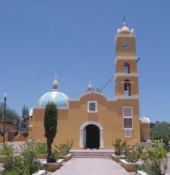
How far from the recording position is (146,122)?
106 ft

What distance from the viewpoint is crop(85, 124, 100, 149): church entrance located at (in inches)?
1210

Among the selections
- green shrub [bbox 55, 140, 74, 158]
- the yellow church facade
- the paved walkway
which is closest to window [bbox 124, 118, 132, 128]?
the yellow church facade

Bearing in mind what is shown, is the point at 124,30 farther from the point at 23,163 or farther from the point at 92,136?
the point at 23,163

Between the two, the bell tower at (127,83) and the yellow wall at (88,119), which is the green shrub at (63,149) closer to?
the yellow wall at (88,119)

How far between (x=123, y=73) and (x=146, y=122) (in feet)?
18.2

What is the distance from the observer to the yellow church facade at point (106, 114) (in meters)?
29.9

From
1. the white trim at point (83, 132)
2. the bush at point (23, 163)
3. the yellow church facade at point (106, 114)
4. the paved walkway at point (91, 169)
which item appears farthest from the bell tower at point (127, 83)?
the bush at point (23, 163)

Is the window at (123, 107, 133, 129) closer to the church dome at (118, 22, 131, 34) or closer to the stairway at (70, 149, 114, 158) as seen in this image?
the stairway at (70, 149, 114, 158)

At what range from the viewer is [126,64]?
103ft

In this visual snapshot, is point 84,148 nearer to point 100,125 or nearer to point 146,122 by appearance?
point 100,125

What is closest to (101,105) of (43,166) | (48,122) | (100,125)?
(100,125)

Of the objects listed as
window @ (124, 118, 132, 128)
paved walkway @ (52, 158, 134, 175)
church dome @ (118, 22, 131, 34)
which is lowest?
paved walkway @ (52, 158, 134, 175)

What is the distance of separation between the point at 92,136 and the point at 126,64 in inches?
296

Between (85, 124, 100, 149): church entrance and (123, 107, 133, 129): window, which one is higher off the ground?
(123, 107, 133, 129): window
